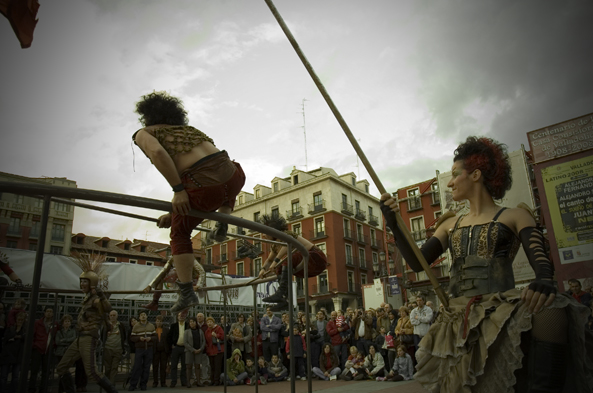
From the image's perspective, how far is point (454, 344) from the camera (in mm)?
1852

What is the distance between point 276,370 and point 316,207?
25.6m

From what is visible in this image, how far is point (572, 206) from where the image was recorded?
542 inches

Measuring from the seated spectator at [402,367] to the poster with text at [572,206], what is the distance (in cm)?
855

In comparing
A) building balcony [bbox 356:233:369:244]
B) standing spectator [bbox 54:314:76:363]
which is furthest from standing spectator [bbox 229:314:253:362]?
A: building balcony [bbox 356:233:369:244]

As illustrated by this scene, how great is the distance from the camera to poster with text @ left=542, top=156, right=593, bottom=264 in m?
13.3

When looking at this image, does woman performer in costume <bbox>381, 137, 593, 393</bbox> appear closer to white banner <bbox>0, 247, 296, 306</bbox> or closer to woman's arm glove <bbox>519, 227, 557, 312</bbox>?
woman's arm glove <bbox>519, 227, 557, 312</bbox>

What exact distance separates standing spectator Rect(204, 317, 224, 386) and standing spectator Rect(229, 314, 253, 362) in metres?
0.37

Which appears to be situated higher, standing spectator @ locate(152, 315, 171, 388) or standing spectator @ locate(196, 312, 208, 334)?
standing spectator @ locate(196, 312, 208, 334)

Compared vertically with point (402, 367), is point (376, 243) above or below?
above

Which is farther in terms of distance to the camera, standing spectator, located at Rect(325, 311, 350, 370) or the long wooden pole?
standing spectator, located at Rect(325, 311, 350, 370)

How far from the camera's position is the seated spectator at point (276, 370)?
9.59m

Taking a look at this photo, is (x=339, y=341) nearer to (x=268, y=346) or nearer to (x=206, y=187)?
(x=268, y=346)

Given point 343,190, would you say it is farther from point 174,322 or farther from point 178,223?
point 178,223

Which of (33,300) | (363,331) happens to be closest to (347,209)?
(363,331)
